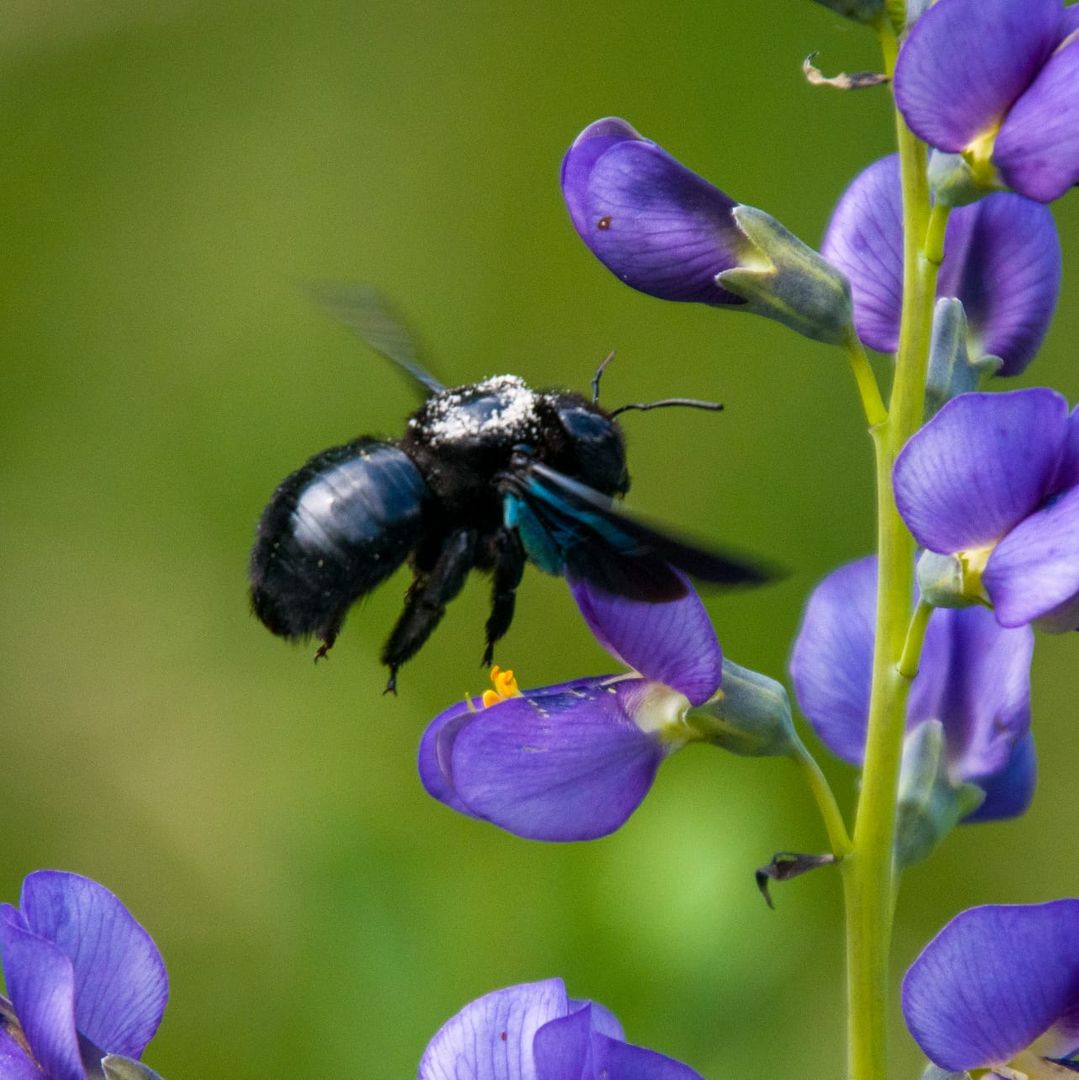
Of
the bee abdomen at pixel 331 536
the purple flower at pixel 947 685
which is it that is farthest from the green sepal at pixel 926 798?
the bee abdomen at pixel 331 536

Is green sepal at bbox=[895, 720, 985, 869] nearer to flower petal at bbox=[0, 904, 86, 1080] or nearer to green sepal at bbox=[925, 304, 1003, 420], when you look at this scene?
green sepal at bbox=[925, 304, 1003, 420]

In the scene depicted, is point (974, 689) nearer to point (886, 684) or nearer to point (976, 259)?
point (886, 684)

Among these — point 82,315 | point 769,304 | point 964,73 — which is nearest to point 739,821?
point 769,304

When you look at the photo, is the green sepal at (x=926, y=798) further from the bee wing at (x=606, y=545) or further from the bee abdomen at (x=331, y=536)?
the bee abdomen at (x=331, y=536)

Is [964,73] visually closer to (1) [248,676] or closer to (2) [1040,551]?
(2) [1040,551]

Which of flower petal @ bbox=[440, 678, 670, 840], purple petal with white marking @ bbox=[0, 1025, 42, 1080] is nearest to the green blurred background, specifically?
flower petal @ bbox=[440, 678, 670, 840]

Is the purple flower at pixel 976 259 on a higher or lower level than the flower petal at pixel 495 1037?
higher

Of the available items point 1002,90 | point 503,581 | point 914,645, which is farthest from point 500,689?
point 1002,90
